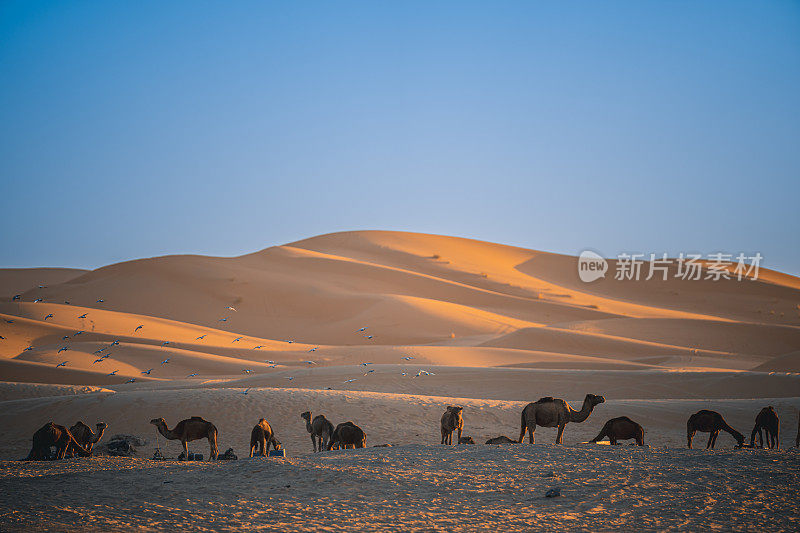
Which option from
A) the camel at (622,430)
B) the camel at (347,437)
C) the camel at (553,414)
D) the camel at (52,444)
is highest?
the camel at (553,414)

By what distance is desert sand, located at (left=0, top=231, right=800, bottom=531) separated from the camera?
8.79 meters

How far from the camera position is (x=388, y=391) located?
26391 millimetres

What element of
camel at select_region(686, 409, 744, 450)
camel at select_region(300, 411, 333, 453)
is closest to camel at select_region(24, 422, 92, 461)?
camel at select_region(300, 411, 333, 453)

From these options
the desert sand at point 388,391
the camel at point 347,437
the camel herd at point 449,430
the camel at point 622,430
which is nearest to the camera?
the desert sand at point 388,391

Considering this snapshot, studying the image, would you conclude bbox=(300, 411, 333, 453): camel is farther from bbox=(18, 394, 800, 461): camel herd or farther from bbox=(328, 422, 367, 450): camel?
bbox=(328, 422, 367, 450): camel

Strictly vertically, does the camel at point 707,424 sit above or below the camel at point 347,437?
above

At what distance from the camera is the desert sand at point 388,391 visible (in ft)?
28.8

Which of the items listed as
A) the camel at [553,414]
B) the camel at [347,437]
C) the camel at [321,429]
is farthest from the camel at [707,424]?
the camel at [321,429]

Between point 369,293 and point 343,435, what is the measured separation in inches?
1823

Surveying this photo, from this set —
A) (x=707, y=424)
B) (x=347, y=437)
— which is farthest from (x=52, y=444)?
(x=707, y=424)

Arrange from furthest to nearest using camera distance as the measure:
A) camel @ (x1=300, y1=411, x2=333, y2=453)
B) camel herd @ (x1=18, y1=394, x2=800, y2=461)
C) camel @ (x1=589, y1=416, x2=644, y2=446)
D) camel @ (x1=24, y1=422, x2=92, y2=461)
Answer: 1. camel @ (x1=300, y1=411, x2=333, y2=453)
2. camel @ (x1=24, y1=422, x2=92, y2=461)
3. camel herd @ (x1=18, y1=394, x2=800, y2=461)
4. camel @ (x1=589, y1=416, x2=644, y2=446)

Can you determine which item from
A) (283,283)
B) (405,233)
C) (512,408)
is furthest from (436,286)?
(512,408)

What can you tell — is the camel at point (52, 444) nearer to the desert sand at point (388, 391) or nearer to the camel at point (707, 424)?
the desert sand at point (388, 391)

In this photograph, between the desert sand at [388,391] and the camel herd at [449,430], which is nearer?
the desert sand at [388,391]
